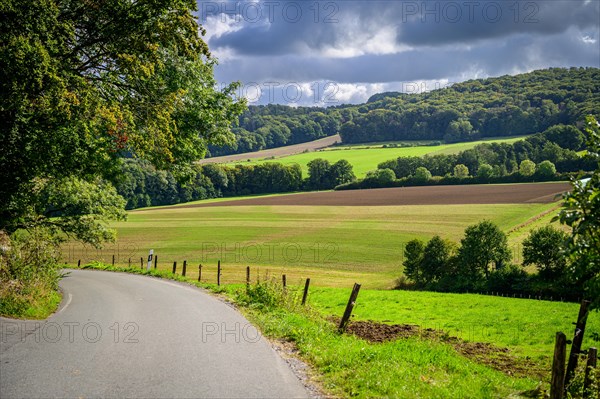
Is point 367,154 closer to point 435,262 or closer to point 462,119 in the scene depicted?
point 462,119

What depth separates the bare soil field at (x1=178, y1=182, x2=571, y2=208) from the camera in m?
82.1

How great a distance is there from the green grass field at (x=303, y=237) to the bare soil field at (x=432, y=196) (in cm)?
492

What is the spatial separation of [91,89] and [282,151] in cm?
15564

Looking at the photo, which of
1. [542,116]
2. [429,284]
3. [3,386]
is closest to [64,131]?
[3,386]

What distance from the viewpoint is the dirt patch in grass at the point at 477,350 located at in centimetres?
1227

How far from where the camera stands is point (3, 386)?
750 cm

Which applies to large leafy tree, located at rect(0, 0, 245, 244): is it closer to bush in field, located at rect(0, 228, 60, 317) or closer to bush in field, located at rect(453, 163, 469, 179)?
bush in field, located at rect(0, 228, 60, 317)

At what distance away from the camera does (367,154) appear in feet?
490

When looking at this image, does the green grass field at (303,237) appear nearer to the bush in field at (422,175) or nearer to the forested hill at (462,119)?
the bush in field at (422,175)

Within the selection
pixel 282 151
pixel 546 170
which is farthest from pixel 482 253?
pixel 282 151

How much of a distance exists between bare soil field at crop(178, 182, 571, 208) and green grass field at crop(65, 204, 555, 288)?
4921 mm

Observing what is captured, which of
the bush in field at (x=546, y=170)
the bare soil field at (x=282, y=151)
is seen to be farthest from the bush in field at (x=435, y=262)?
the bare soil field at (x=282, y=151)

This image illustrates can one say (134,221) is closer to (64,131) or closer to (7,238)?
(7,238)

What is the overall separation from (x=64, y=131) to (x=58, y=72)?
61.4 inches
